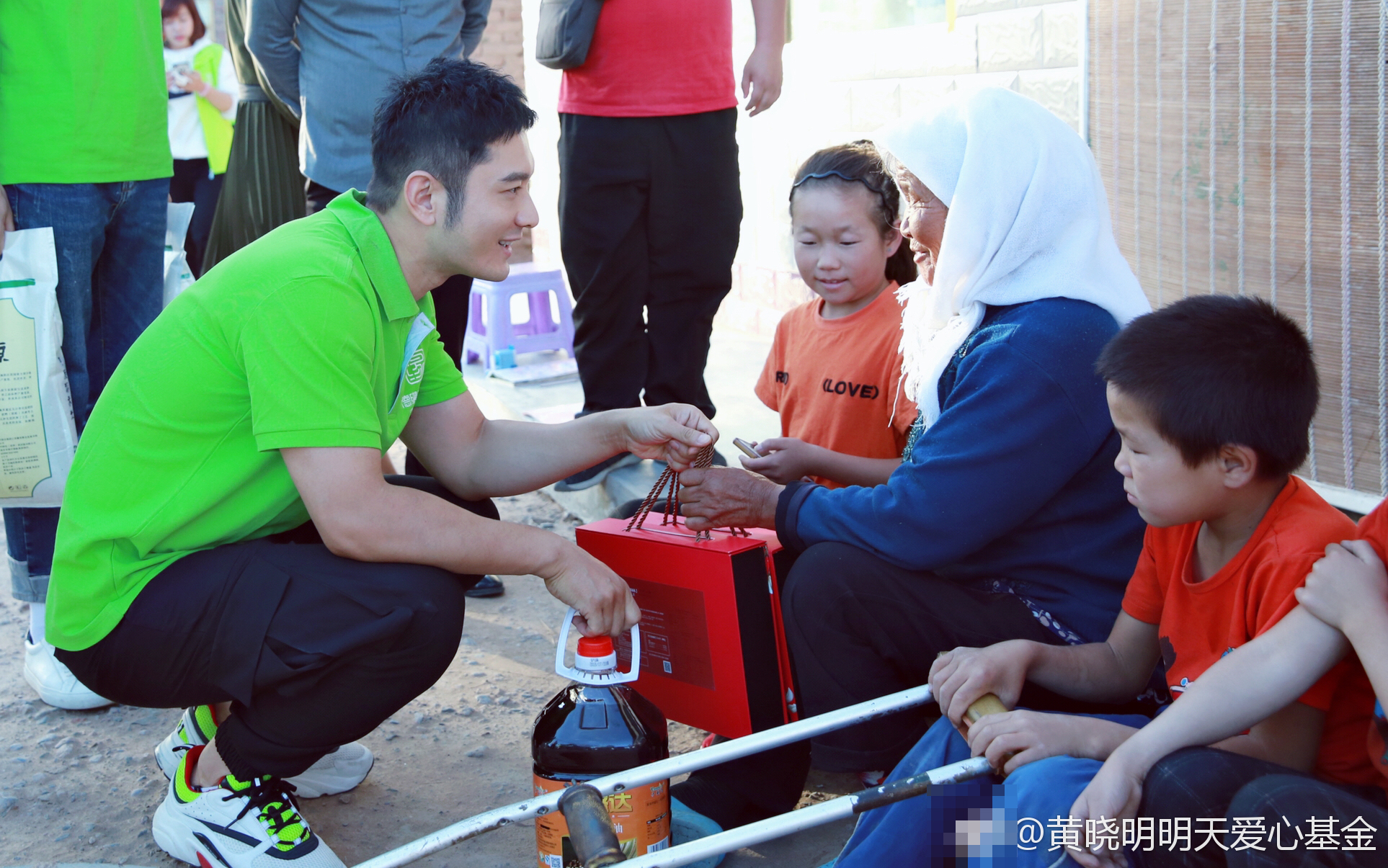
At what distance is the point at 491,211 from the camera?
2340 millimetres

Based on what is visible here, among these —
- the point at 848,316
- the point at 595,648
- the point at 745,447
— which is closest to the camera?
the point at 595,648

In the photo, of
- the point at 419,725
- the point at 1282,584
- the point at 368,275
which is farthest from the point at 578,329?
the point at 1282,584

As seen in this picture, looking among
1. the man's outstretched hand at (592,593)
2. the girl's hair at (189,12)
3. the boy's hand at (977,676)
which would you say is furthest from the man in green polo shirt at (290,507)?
the girl's hair at (189,12)

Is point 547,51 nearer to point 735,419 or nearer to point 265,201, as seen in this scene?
point 265,201

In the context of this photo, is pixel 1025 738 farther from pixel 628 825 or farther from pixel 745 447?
pixel 745 447

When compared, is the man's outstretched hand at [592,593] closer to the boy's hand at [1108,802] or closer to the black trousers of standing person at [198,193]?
the boy's hand at [1108,802]

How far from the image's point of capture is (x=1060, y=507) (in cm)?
222

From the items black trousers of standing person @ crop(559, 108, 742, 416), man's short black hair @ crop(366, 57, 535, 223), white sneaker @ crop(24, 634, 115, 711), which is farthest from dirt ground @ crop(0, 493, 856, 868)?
man's short black hair @ crop(366, 57, 535, 223)

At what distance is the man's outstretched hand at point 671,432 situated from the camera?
8.21 ft

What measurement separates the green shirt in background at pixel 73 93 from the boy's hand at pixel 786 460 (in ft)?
6.19

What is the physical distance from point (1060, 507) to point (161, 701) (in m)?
1.73

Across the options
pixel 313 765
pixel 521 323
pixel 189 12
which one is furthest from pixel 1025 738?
pixel 189 12

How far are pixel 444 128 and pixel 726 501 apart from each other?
0.91m

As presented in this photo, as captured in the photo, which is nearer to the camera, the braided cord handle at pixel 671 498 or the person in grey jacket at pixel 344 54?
the braided cord handle at pixel 671 498
